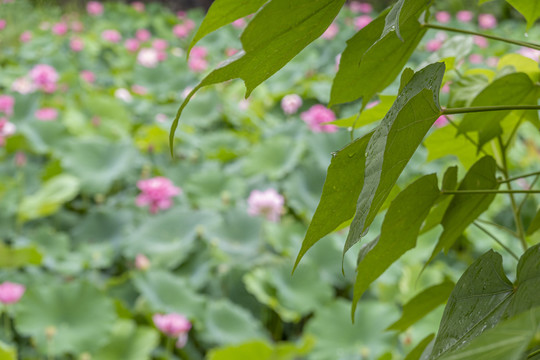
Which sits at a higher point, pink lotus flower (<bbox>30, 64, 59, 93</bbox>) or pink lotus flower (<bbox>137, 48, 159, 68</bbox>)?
pink lotus flower (<bbox>30, 64, 59, 93</bbox>)

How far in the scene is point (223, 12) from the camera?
0.24 metres

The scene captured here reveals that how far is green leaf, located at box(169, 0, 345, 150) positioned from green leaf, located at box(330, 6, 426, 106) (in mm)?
62

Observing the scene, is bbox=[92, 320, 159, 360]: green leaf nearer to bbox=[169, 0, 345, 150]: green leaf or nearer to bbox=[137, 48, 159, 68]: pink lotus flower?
bbox=[169, 0, 345, 150]: green leaf

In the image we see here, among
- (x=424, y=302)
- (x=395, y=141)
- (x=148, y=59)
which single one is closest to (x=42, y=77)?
(x=148, y=59)

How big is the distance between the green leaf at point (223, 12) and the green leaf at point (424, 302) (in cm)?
19

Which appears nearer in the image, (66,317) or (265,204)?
(66,317)

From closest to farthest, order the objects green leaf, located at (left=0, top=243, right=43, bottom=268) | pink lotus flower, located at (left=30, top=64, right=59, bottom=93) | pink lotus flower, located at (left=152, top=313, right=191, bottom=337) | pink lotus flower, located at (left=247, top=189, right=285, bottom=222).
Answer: pink lotus flower, located at (left=152, top=313, right=191, bottom=337) → green leaf, located at (left=0, top=243, right=43, bottom=268) → pink lotus flower, located at (left=247, top=189, right=285, bottom=222) → pink lotus flower, located at (left=30, top=64, right=59, bottom=93)

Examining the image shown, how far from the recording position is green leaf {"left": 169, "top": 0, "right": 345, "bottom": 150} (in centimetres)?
22

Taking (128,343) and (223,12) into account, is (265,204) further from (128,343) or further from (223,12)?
(223,12)

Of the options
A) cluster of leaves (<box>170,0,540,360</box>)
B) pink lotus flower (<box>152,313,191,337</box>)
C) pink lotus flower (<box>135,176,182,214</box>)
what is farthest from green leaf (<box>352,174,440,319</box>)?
pink lotus flower (<box>135,176,182,214</box>)

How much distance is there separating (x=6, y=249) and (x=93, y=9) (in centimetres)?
243

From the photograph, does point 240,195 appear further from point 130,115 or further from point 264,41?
point 264,41

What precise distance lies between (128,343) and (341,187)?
1.01m

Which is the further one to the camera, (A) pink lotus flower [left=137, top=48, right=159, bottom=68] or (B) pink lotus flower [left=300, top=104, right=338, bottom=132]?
(A) pink lotus flower [left=137, top=48, right=159, bottom=68]
